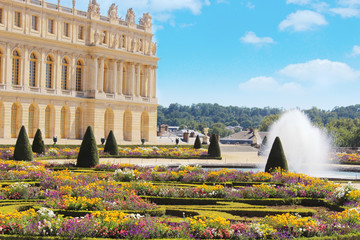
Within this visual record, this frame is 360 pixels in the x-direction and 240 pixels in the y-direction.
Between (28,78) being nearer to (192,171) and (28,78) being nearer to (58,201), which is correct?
(192,171)

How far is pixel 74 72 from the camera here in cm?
5319

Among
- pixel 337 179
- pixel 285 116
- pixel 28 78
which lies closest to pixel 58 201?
pixel 337 179

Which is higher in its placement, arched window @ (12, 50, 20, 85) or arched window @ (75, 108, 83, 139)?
arched window @ (12, 50, 20, 85)

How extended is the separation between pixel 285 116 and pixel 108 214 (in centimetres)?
2331

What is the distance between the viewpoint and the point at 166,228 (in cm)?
966

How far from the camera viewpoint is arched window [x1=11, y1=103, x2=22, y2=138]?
Answer: 156 feet

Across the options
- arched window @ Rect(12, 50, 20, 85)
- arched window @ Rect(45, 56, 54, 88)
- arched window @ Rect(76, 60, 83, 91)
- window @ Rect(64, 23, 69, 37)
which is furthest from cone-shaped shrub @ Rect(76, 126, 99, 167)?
arched window @ Rect(76, 60, 83, 91)

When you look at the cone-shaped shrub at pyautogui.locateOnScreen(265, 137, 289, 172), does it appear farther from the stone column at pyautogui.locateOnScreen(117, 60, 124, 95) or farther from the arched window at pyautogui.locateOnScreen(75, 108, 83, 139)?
the stone column at pyautogui.locateOnScreen(117, 60, 124, 95)

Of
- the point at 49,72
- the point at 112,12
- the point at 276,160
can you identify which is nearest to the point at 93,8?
the point at 112,12

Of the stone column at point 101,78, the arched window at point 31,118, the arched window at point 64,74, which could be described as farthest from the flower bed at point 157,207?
the stone column at point 101,78

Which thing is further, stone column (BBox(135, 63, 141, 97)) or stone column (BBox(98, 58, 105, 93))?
stone column (BBox(135, 63, 141, 97))

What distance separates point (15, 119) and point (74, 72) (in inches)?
355

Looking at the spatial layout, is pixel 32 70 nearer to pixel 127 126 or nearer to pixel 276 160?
pixel 127 126

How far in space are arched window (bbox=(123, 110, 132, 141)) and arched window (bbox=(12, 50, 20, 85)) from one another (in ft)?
49.1
